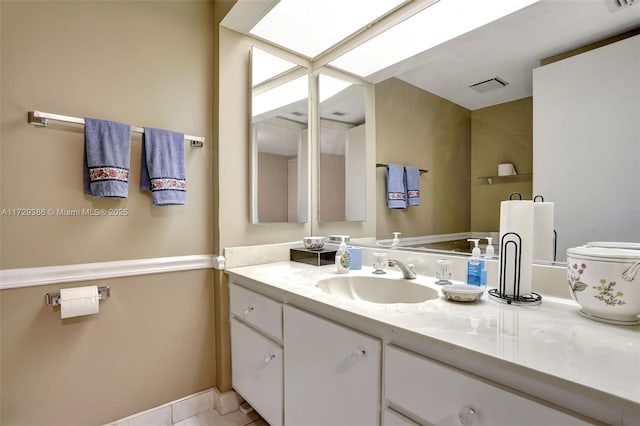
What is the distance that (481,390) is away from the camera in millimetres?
664

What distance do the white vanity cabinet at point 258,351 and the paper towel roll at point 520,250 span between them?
812 mm

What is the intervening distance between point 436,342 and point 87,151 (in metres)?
1.45

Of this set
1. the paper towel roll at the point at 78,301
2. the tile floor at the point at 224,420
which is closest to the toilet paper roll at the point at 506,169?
the tile floor at the point at 224,420

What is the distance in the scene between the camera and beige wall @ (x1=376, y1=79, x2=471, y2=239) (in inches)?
53.2

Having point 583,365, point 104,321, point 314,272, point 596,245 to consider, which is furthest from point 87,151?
point 596,245

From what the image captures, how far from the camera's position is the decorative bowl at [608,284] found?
747 millimetres

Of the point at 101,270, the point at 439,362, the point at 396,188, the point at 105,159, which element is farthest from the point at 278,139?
the point at 439,362

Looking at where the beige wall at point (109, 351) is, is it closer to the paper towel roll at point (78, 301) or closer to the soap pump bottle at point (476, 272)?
the paper towel roll at point (78, 301)

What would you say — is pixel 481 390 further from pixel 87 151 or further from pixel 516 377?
pixel 87 151

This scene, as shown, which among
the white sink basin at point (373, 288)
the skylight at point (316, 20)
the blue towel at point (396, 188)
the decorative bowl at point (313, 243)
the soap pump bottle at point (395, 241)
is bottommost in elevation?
the white sink basin at point (373, 288)

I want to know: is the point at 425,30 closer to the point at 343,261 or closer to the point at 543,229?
the point at 543,229

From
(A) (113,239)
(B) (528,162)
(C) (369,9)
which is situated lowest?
(A) (113,239)

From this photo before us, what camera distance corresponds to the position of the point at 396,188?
1.59 meters

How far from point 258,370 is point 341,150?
1263mm
